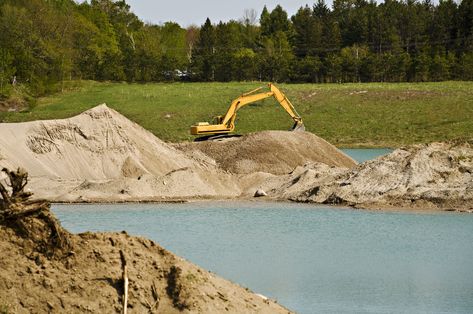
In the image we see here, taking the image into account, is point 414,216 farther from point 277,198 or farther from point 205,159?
point 205,159

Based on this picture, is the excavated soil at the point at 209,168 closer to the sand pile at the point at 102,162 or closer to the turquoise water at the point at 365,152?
the sand pile at the point at 102,162

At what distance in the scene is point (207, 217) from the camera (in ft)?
95.3

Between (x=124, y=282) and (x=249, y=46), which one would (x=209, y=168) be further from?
(x=249, y=46)

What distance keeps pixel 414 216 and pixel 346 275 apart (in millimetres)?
10780

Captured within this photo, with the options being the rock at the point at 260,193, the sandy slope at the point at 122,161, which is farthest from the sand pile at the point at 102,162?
the rock at the point at 260,193

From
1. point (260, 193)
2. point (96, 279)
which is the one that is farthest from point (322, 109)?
point (96, 279)

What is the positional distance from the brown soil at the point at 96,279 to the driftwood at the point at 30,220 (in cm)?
1

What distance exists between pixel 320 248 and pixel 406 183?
991 cm

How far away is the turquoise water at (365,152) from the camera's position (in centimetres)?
5650

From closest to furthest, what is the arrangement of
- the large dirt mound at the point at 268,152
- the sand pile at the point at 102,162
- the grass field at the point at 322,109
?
the sand pile at the point at 102,162
the large dirt mound at the point at 268,152
the grass field at the point at 322,109

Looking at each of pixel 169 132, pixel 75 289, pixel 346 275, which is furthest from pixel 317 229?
pixel 169 132

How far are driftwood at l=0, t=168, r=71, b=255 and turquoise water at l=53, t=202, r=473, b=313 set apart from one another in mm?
4469

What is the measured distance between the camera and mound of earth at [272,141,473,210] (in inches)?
1226

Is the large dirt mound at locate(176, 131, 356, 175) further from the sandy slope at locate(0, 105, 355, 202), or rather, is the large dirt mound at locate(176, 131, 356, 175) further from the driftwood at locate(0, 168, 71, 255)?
the driftwood at locate(0, 168, 71, 255)
